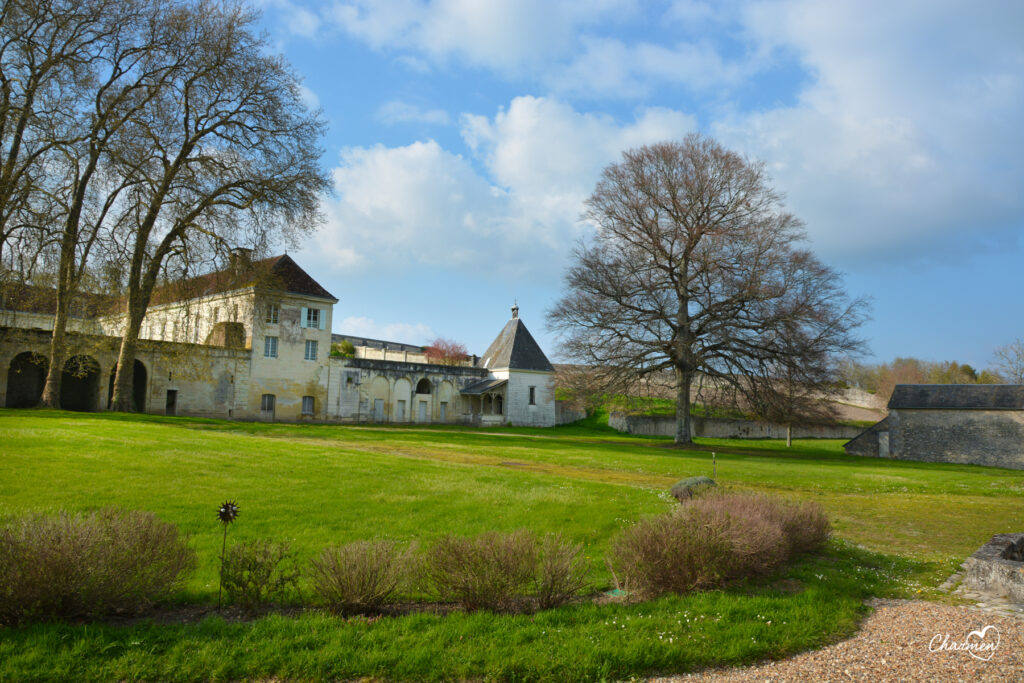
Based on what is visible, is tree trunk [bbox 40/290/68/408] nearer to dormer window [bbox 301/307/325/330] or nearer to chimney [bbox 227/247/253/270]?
chimney [bbox 227/247/253/270]

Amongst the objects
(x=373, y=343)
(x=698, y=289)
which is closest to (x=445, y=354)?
(x=373, y=343)

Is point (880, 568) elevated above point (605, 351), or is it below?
below

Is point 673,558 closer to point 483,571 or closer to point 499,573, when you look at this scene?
point 499,573

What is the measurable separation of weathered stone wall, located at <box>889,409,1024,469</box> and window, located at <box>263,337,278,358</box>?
3670 centimetres

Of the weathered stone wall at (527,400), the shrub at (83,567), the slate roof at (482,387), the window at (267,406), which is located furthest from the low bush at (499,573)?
the weathered stone wall at (527,400)

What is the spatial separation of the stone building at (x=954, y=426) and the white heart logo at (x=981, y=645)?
35.3m

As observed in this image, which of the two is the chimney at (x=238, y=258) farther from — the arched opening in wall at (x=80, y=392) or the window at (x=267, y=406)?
the window at (x=267, y=406)

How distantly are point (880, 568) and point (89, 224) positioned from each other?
26996 mm

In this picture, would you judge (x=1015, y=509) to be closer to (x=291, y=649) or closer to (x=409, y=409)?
(x=291, y=649)

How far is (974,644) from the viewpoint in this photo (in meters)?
5.40

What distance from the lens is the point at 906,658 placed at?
16.6ft

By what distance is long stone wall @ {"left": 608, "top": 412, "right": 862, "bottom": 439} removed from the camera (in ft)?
152

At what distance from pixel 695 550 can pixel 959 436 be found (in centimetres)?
3618

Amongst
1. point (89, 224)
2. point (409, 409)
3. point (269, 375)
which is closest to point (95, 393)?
point (269, 375)
